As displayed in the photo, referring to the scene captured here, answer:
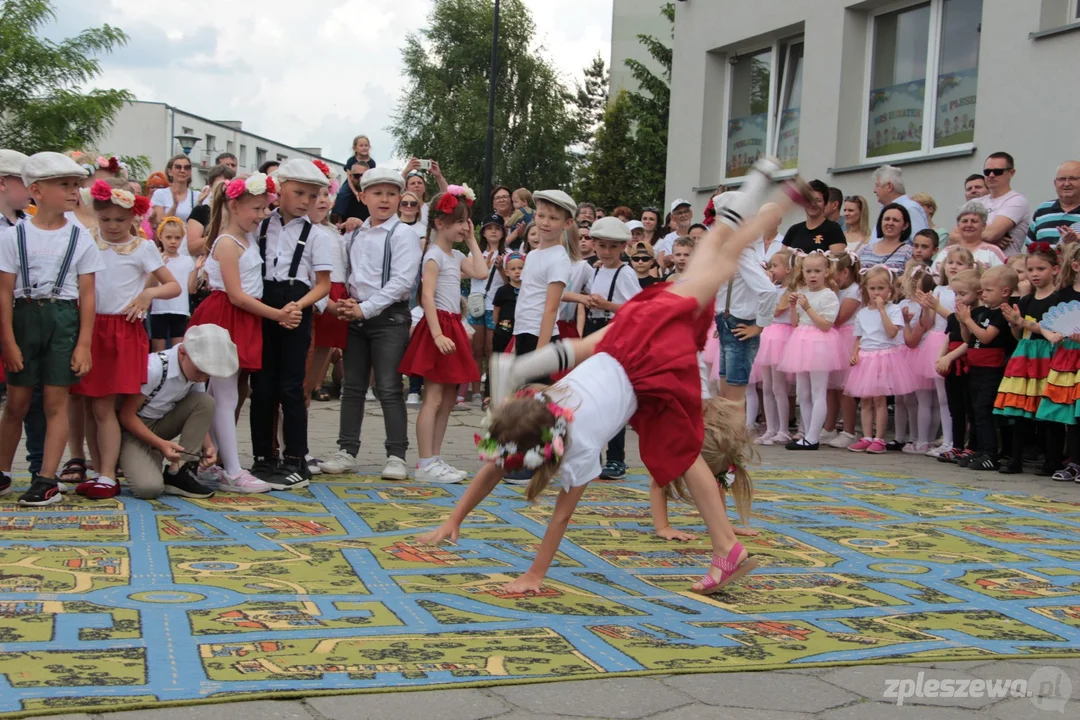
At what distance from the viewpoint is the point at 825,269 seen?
10.6 m

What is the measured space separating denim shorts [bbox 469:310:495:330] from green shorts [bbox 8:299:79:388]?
7.29 m

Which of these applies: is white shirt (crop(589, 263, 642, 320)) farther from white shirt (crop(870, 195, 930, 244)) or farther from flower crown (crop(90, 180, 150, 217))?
white shirt (crop(870, 195, 930, 244))

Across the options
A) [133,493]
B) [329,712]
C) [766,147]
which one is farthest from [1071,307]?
[766,147]

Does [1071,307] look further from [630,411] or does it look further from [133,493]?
[133,493]

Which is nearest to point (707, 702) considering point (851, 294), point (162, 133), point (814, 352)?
point (814, 352)

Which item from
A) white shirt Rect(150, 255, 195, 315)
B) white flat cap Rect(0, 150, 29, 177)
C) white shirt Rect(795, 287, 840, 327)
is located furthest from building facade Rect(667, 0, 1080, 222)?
white flat cap Rect(0, 150, 29, 177)

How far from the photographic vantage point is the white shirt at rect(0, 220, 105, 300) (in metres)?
6.15

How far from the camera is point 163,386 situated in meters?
6.77

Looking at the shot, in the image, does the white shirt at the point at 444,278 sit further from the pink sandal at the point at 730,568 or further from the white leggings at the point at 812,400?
the white leggings at the point at 812,400

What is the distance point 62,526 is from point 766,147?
13.3m

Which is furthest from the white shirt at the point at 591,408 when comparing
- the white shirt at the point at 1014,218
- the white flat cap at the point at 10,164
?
the white shirt at the point at 1014,218

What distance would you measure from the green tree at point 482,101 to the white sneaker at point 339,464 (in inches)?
1831

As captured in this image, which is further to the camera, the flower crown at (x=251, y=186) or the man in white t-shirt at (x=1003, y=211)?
the man in white t-shirt at (x=1003, y=211)

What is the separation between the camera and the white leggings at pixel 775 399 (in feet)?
35.6
